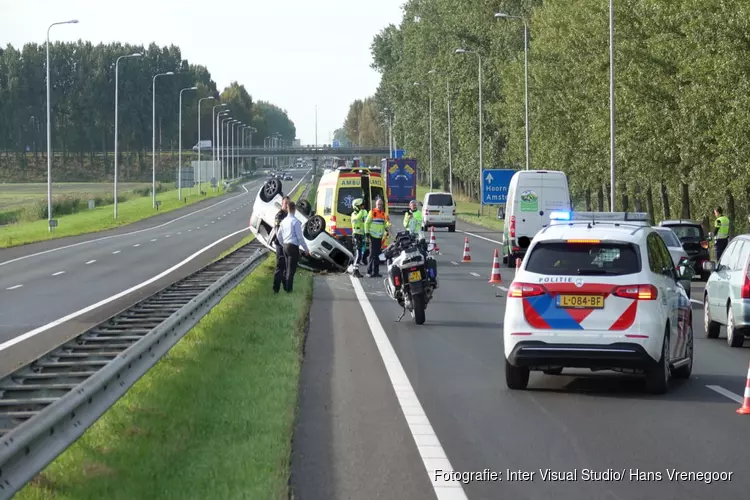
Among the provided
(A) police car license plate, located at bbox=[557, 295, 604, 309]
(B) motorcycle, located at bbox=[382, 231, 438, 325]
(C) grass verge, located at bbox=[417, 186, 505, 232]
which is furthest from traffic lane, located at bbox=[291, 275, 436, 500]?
(C) grass verge, located at bbox=[417, 186, 505, 232]

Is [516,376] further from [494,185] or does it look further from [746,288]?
[494,185]

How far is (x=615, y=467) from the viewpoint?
960 cm

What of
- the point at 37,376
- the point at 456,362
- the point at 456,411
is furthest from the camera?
the point at 456,362

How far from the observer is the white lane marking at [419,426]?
28.8 feet

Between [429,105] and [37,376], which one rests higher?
[429,105]

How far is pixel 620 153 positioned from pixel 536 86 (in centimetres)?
2057

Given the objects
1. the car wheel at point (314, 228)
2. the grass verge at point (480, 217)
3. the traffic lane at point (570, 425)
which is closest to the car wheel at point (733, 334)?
the traffic lane at point (570, 425)

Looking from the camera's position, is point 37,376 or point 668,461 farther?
point 37,376

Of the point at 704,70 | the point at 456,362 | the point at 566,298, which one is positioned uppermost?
the point at 704,70

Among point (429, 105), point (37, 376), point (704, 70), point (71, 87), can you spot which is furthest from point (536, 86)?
point (71, 87)

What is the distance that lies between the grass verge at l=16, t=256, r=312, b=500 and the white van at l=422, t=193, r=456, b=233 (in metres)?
49.8

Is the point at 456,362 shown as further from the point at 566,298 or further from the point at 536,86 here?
the point at 536,86

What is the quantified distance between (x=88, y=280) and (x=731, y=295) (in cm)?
1813

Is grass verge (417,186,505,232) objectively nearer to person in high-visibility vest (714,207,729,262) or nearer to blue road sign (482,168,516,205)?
blue road sign (482,168,516,205)
